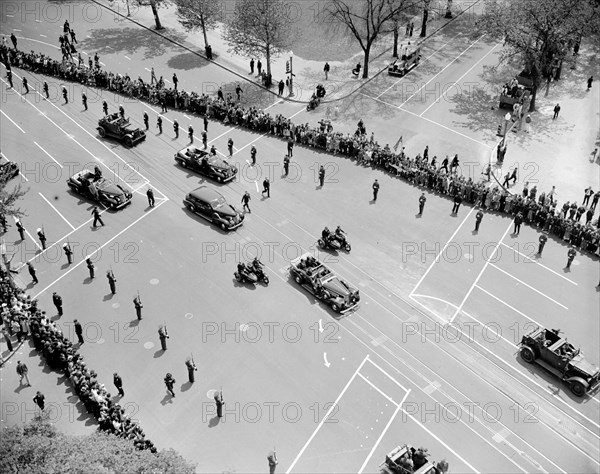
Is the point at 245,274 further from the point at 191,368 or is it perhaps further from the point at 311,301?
the point at 191,368

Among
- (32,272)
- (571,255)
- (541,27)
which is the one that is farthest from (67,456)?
(541,27)

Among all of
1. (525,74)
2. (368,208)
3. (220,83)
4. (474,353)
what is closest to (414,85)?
(525,74)

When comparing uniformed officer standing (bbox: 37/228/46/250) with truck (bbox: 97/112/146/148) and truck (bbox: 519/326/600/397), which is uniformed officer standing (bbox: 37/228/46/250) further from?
truck (bbox: 519/326/600/397)

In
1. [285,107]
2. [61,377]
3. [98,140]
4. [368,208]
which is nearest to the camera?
[61,377]

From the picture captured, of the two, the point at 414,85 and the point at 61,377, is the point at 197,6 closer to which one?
the point at 414,85

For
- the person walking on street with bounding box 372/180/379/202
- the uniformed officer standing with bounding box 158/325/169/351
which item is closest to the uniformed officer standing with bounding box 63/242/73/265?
the uniformed officer standing with bounding box 158/325/169/351

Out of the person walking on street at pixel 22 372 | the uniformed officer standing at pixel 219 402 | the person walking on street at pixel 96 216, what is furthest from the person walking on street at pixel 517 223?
the person walking on street at pixel 22 372
